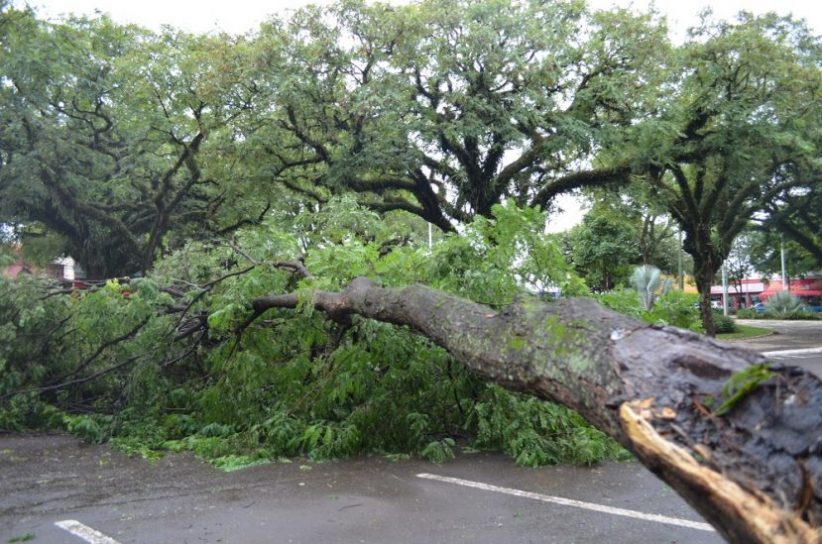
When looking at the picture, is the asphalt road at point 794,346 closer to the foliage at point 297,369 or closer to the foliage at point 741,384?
the foliage at point 297,369

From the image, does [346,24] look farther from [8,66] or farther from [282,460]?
[282,460]

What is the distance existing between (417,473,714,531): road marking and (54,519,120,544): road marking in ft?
8.42

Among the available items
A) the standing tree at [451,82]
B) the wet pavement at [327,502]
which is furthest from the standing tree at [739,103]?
the wet pavement at [327,502]

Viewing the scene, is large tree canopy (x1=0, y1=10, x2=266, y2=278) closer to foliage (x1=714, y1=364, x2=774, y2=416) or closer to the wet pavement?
the wet pavement

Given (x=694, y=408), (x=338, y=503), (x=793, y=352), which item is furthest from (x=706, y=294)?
(x=694, y=408)

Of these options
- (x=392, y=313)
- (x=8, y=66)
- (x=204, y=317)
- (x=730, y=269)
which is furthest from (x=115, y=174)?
(x=730, y=269)

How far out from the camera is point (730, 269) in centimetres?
5606

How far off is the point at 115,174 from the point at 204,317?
484 inches

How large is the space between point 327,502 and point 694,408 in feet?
13.1

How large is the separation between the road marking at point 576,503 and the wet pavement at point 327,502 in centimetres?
6

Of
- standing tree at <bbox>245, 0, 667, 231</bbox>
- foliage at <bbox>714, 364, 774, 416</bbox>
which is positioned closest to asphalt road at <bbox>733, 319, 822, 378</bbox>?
standing tree at <bbox>245, 0, 667, 231</bbox>

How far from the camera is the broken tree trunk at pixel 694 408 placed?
1.42 metres

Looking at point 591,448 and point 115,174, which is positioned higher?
point 115,174

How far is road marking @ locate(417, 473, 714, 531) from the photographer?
4.65 m
